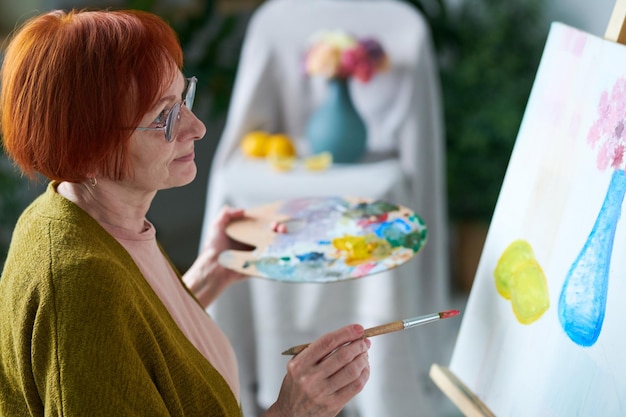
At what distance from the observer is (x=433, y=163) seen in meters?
2.75

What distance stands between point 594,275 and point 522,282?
17 centimetres

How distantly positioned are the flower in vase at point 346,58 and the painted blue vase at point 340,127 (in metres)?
0.04

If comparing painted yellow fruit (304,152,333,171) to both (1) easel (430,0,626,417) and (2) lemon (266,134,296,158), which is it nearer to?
(2) lemon (266,134,296,158)

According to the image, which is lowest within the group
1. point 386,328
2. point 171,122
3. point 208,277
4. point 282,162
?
point 282,162

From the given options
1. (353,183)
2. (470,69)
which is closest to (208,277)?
(353,183)

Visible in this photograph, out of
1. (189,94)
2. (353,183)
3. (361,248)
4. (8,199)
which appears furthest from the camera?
(8,199)

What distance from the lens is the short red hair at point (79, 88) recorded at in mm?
984

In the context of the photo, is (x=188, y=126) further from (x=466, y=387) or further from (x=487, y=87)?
(x=487, y=87)

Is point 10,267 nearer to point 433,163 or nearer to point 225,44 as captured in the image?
point 433,163

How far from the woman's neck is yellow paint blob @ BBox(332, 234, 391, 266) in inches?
15.3

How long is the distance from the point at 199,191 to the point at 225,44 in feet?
2.21

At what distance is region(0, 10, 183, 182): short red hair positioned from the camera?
984mm

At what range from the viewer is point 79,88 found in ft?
3.22

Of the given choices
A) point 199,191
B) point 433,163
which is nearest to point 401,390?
point 433,163
